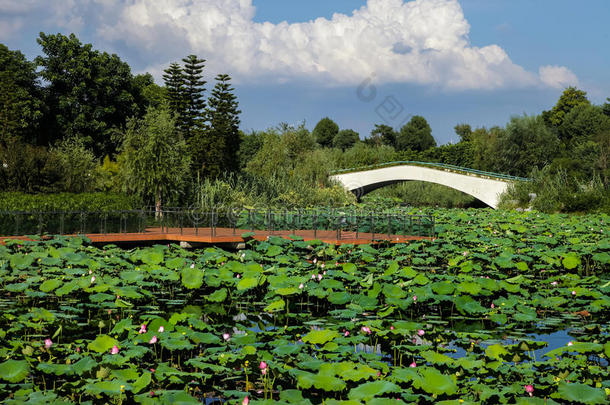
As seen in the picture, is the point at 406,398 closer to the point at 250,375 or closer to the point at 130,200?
the point at 250,375

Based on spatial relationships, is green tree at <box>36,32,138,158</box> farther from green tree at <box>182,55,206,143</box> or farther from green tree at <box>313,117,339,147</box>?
green tree at <box>313,117,339,147</box>

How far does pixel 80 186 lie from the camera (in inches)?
816

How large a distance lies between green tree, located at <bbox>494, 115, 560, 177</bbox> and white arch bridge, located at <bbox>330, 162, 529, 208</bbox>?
4396 mm

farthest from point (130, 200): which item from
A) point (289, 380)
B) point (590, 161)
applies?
point (590, 161)

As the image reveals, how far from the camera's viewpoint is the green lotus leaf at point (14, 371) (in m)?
4.29

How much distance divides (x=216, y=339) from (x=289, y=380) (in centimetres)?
Result: 99

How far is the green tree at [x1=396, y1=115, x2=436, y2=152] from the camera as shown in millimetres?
66688

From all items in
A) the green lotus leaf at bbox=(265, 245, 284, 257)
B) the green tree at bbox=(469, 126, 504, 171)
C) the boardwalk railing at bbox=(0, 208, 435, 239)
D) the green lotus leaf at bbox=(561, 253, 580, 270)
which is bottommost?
the green lotus leaf at bbox=(561, 253, 580, 270)

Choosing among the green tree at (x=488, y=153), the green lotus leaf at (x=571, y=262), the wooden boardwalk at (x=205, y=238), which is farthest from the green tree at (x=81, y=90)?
the green lotus leaf at (x=571, y=262)

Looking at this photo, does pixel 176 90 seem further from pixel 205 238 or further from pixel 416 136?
pixel 416 136

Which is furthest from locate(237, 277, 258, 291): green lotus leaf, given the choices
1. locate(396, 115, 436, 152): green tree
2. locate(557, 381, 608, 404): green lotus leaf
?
locate(396, 115, 436, 152): green tree

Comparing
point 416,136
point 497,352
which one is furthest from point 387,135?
point 497,352

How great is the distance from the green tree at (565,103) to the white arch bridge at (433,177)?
66.0 ft

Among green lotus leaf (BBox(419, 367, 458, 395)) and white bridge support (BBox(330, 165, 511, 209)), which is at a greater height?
white bridge support (BBox(330, 165, 511, 209))
